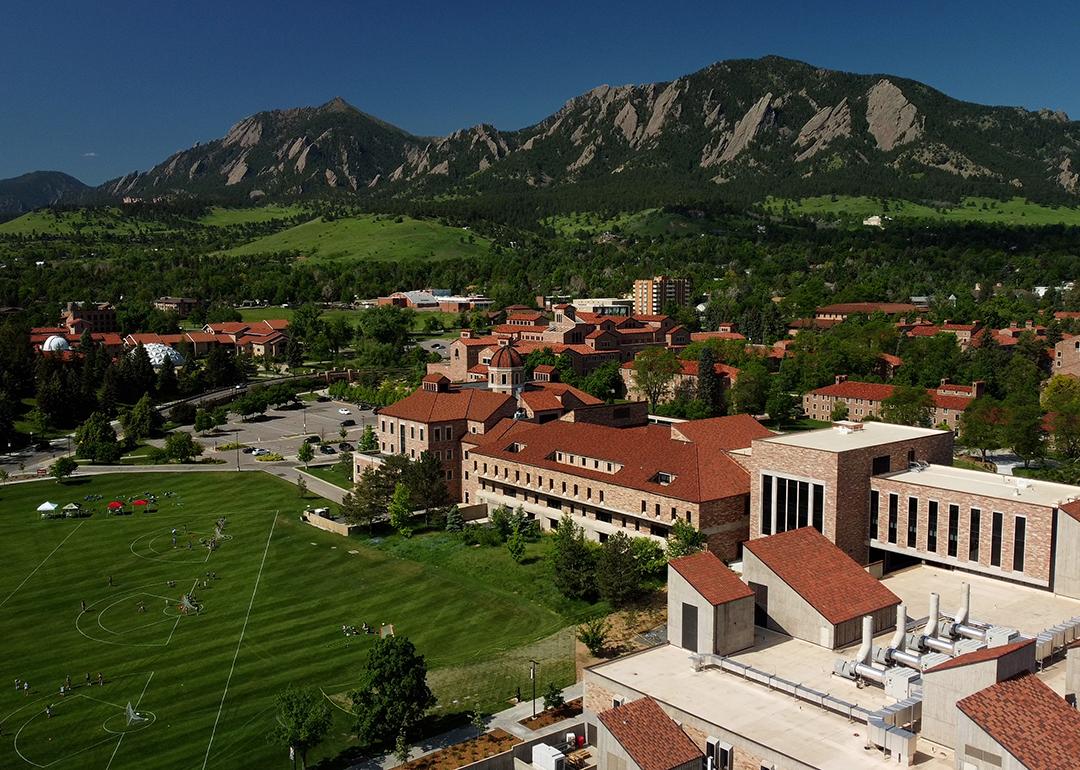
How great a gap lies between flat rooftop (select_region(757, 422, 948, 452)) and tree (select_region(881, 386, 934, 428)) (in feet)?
160

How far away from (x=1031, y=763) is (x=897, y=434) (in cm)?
3237

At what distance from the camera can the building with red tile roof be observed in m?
39.9

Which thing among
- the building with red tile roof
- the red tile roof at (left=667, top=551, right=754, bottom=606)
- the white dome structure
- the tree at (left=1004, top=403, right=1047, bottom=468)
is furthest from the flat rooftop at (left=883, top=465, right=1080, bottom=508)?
the white dome structure

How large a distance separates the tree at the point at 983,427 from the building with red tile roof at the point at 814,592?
6448cm

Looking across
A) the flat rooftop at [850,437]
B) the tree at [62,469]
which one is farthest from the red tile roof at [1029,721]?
the tree at [62,469]

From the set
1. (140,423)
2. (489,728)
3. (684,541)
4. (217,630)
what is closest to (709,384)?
(684,541)

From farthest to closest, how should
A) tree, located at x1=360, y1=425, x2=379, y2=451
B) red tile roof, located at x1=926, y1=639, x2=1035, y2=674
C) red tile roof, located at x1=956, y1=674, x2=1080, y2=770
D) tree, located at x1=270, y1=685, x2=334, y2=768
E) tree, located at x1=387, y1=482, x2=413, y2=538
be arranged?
1. tree, located at x1=360, y1=425, x2=379, y2=451
2. tree, located at x1=387, y1=482, x2=413, y2=538
3. tree, located at x1=270, y1=685, x2=334, y2=768
4. red tile roof, located at x1=926, y1=639, x2=1035, y2=674
5. red tile roof, located at x1=956, y1=674, x2=1080, y2=770

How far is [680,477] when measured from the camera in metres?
60.0

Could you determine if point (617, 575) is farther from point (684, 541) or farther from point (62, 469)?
point (62, 469)

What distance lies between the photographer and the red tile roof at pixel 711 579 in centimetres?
3872

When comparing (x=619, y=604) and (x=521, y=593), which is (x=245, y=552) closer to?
(x=521, y=593)

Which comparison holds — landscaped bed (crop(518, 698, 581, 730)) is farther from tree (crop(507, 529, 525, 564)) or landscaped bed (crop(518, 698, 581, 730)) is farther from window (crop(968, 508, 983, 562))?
window (crop(968, 508, 983, 562))

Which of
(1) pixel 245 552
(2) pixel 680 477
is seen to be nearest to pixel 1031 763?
(2) pixel 680 477

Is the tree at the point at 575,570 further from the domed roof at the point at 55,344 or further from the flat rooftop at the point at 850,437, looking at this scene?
the domed roof at the point at 55,344
